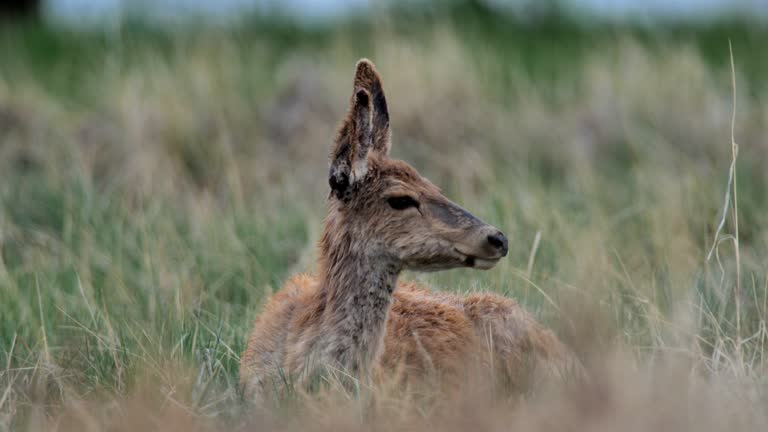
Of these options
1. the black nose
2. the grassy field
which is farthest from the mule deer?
the grassy field

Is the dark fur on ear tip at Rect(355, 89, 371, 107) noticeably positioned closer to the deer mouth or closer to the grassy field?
the deer mouth

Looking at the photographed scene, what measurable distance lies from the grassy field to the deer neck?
424 mm

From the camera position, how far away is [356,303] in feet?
16.4

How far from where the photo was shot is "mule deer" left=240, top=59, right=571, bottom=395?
194 inches

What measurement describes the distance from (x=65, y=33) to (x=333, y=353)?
399 inches

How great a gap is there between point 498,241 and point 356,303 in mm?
577

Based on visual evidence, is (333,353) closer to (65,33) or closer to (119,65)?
(119,65)

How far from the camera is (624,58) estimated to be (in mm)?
11727

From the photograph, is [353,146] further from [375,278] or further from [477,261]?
[477,261]

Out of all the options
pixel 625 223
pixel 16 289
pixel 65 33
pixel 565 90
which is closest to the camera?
pixel 16 289

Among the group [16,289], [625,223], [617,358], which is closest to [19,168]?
[16,289]

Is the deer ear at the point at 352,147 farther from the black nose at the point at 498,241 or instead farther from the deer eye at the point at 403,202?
the black nose at the point at 498,241

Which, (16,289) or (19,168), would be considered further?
(19,168)

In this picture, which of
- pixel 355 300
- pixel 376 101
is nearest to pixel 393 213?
pixel 355 300
